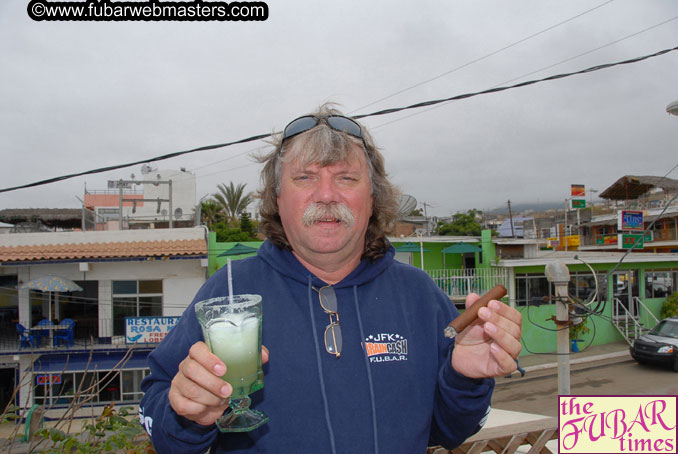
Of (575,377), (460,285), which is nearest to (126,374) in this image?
(460,285)

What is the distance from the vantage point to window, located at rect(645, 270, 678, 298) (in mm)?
20808

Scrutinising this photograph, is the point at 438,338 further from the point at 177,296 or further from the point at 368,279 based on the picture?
the point at 177,296

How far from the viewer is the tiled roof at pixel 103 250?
44.0 ft

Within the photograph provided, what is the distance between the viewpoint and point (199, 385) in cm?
120

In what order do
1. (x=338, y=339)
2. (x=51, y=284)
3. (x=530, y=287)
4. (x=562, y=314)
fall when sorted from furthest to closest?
(x=530, y=287)
(x=51, y=284)
(x=562, y=314)
(x=338, y=339)

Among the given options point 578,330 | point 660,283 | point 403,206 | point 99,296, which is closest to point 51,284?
point 99,296

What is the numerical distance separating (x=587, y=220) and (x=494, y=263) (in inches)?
1060

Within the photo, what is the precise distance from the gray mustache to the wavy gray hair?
0.19 metres

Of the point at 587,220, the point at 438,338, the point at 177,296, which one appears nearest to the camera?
the point at 438,338

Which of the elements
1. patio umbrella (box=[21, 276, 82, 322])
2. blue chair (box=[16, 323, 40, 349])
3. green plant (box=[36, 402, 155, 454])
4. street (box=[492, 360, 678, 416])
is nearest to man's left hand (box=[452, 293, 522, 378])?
green plant (box=[36, 402, 155, 454])

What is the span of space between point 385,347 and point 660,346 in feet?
60.7

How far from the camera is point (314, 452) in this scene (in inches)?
60.1

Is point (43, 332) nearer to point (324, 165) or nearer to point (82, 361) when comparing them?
point (82, 361)

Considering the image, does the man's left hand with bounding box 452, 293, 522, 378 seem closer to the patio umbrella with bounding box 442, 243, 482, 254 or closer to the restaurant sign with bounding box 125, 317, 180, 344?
the restaurant sign with bounding box 125, 317, 180, 344
